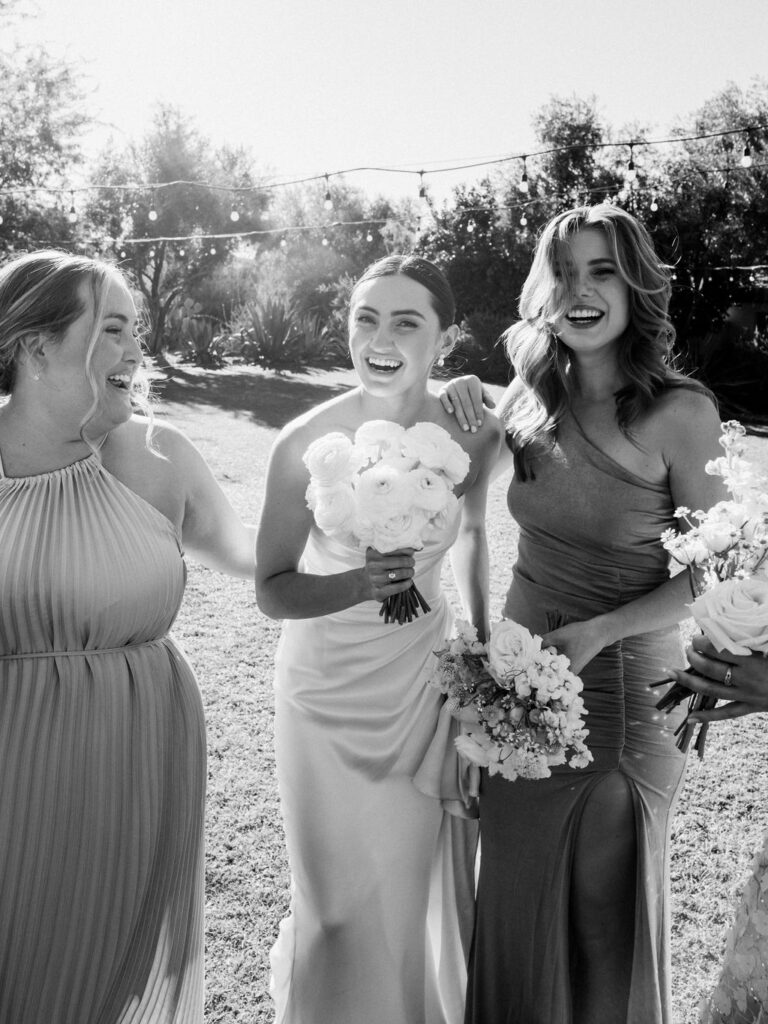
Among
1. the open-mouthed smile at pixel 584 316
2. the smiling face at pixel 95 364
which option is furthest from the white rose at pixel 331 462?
the open-mouthed smile at pixel 584 316

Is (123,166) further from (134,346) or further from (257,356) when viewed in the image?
(134,346)

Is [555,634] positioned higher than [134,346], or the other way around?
[134,346]

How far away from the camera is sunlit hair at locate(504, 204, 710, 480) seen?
300 centimetres

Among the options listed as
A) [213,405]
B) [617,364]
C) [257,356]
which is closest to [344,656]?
[617,364]

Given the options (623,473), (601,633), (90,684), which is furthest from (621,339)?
(90,684)

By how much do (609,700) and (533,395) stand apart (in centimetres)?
118

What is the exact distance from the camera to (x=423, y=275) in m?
3.00

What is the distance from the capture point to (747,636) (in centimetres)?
206

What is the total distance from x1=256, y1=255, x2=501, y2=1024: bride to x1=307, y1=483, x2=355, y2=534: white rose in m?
0.47

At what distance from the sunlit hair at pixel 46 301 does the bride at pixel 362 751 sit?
0.73m

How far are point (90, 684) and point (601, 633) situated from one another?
5.28ft

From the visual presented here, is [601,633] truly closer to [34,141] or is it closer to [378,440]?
[378,440]

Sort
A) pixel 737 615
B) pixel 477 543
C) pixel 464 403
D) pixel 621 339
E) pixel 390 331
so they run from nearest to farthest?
1. pixel 737 615
2. pixel 390 331
3. pixel 621 339
4. pixel 464 403
5. pixel 477 543

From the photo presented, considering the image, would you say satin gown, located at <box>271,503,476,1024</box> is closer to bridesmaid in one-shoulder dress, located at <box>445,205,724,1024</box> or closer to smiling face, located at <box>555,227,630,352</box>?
bridesmaid in one-shoulder dress, located at <box>445,205,724,1024</box>
